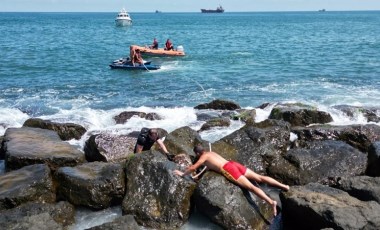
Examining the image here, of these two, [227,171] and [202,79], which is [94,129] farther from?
[202,79]

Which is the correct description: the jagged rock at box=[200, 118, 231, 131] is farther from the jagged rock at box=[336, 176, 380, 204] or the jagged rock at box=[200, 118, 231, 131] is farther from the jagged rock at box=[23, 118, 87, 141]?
the jagged rock at box=[336, 176, 380, 204]

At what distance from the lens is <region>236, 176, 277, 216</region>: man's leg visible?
10156mm

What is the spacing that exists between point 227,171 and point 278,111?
803cm

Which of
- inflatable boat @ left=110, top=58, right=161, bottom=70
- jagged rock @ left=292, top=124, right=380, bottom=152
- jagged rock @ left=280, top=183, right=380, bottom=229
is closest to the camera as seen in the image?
jagged rock @ left=280, top=183, right=380, bottom=229

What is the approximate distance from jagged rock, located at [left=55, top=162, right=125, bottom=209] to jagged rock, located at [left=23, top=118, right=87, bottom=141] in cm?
554

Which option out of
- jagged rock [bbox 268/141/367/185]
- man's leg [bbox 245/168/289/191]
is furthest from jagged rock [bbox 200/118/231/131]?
man's leg [bbox 245/168/289/191]

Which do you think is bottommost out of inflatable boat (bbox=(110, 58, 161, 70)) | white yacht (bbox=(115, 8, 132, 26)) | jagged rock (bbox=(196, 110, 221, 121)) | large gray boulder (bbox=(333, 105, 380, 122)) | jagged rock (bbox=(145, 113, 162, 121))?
white yacht (bbox=(115, 8, 132, 26))

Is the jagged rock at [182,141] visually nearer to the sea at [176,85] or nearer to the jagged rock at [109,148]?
the jagged rock at [109,148]

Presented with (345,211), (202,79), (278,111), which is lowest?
(202,79)

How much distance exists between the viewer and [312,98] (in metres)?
25.0

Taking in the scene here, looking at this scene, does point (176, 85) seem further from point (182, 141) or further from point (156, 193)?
point (156, 193)

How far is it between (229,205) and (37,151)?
570 cm

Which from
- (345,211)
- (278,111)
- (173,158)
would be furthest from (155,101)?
(345,211)

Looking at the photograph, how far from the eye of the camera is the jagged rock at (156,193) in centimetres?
1009
